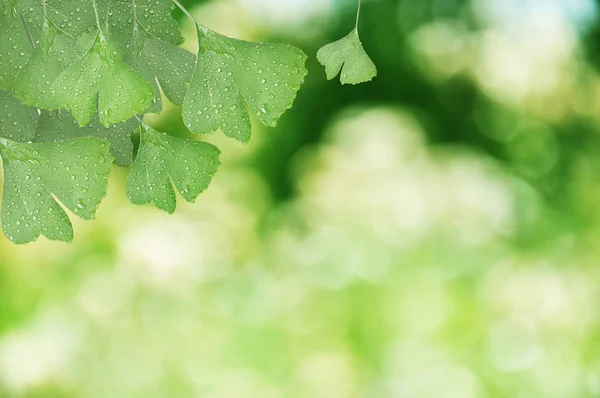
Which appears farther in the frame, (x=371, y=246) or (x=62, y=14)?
(x=371, y=246)

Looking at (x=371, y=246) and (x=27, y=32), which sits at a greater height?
(x=27, y=32)

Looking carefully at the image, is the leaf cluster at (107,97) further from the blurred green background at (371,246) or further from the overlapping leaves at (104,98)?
the blurred green background at (371,246)

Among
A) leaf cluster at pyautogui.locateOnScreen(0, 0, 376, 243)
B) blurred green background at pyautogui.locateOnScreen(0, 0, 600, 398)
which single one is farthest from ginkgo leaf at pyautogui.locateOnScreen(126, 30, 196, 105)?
blurred green background at pyautogui.locateOnScreen(0, 0, 600, 398)

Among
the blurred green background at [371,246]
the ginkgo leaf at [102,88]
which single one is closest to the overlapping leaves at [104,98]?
the ginkgo leaf at [102,88]

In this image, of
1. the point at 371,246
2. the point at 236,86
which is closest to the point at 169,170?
the point at 236,86

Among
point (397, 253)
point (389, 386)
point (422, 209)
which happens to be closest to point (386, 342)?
point (389, 386)

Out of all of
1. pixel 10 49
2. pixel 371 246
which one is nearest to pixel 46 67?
pixel 10 49

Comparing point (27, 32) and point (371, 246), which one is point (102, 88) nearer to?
point (27, 32)
